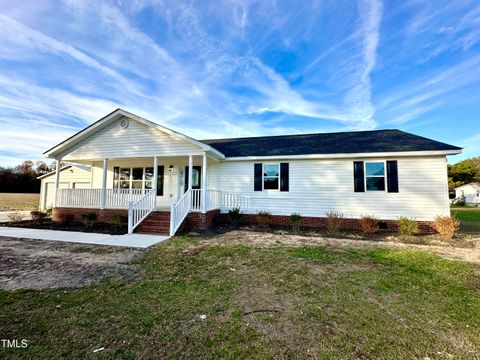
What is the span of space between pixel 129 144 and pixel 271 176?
763cm

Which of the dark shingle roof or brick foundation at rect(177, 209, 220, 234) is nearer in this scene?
brick foundation at rect(177, 209, 220, 234)

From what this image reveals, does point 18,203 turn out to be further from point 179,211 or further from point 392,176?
point 392,176

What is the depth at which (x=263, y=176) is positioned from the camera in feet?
39.6

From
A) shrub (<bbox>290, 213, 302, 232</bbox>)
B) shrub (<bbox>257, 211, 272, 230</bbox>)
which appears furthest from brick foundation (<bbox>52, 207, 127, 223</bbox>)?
shrub (<bbox>290, 213, 302, 232</bbox>)

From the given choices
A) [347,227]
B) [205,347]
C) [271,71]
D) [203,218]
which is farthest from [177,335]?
[271,71]

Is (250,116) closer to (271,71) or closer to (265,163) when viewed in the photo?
(271,71)

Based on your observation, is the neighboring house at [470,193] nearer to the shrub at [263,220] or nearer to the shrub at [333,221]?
the shrub at [333,221]

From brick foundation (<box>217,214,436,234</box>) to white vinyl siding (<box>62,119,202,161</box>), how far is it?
4492mm

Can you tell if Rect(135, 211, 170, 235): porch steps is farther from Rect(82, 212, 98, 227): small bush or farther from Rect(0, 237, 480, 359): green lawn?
Rect(0, 237, 480, 359): green lawn

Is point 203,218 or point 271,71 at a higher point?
point 271,71

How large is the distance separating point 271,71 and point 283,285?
1498 cm

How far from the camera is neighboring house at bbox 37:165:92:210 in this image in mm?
16203

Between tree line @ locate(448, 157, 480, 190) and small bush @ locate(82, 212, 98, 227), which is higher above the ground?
tree line @ locate(448, 157, 480, 190)

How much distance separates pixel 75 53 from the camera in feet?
39.1
